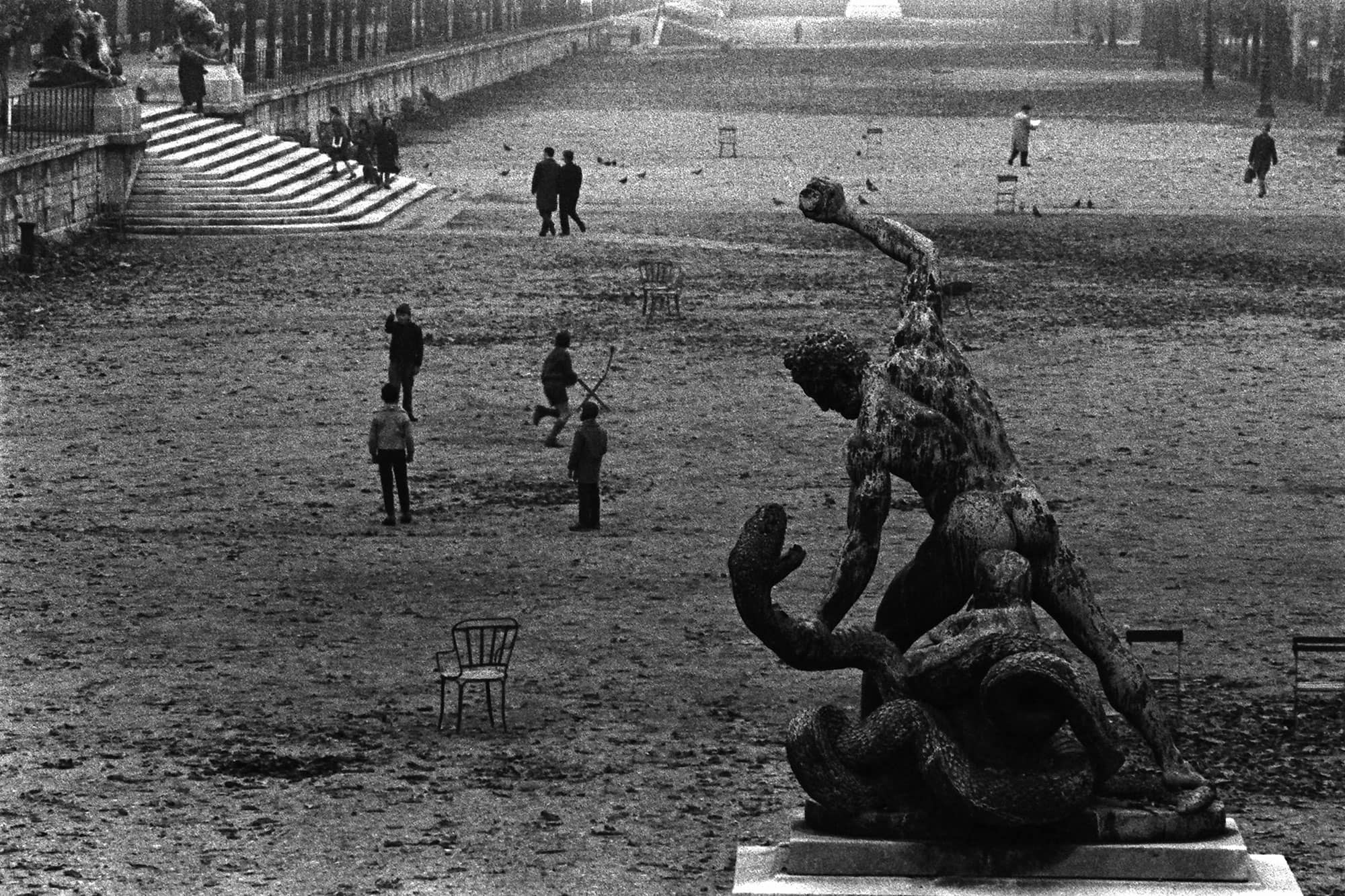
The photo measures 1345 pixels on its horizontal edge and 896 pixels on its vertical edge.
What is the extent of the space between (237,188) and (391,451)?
22.7 meters

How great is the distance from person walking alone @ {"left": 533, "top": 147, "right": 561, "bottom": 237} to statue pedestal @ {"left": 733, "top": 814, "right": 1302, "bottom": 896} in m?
31.2

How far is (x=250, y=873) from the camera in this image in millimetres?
11320

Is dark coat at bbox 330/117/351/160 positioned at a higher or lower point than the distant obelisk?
lower

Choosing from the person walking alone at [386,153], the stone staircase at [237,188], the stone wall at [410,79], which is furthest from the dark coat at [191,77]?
the person walking alone at [386,153]

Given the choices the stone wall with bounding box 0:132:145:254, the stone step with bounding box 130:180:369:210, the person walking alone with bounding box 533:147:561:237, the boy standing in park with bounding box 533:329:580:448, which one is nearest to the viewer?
the boy standing in park with bounding box 533:329:580:448

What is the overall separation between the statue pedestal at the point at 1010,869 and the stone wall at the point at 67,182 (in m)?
27.4

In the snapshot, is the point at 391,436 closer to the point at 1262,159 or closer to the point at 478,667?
the point at 478,667

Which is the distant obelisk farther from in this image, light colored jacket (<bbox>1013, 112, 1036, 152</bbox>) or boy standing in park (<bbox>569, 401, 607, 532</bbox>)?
boy standing in park (<bbox>569, 401, 607, 532</bbox>)

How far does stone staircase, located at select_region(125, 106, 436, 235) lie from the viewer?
129 feet

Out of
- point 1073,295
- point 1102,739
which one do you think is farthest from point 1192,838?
point 1073,295

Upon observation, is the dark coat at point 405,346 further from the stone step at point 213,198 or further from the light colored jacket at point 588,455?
the stone step at point 213,198

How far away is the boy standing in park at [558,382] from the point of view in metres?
22.2

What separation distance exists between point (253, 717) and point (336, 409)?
1029 centimetres

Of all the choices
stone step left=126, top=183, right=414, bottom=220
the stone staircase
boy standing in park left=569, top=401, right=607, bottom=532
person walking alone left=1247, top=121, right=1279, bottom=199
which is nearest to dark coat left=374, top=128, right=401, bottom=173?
the stone staircase
